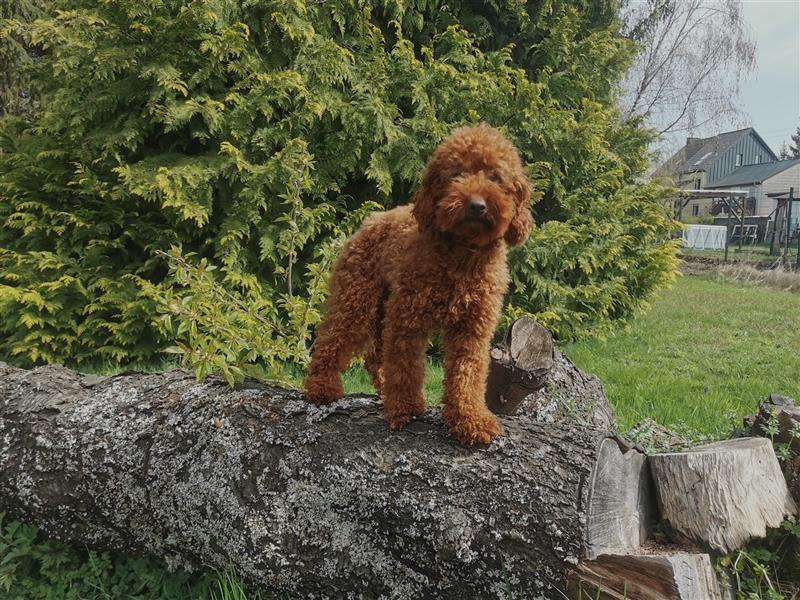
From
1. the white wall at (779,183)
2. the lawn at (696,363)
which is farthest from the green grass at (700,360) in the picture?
the white wall at (779,183)

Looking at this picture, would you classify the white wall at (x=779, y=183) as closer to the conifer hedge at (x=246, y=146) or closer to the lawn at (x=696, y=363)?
the lawn at (x=696, y=363)

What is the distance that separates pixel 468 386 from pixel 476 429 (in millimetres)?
189

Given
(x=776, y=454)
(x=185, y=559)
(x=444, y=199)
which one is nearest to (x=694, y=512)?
(x=776, y=454)

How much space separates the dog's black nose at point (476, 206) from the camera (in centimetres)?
215

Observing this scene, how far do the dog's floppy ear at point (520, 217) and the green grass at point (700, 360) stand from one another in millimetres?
2141

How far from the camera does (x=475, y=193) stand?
219cm

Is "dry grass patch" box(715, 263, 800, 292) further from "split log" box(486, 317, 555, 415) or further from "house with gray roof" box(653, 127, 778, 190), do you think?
"house with gray roof" box(653, 127, 778, 190)

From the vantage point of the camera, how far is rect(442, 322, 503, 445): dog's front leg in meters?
2.18

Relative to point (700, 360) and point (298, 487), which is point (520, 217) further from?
point (700, 360)

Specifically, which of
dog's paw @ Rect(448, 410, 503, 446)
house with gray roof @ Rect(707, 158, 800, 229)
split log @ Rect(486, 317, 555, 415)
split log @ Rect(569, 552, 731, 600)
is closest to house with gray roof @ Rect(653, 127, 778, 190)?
house with gray roof @ Rect(707, 158, 800, 229)

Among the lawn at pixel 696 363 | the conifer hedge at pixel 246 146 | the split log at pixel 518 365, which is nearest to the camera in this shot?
the split log at pixel 518 365

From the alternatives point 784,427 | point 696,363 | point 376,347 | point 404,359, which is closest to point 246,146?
point 376,347

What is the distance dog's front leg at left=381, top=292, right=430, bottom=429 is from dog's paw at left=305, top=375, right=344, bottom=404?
0.33 m

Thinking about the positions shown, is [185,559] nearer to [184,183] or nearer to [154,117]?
[184,183]
